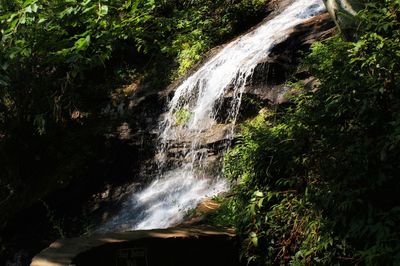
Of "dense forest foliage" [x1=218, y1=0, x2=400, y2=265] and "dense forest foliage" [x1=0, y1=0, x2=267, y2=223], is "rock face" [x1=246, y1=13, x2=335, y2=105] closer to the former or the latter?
"dense forest foliage" [x1=0, y1=0, x2=267, y2=223]

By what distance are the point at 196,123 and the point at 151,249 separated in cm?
523

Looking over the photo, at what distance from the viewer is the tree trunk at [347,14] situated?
508cm

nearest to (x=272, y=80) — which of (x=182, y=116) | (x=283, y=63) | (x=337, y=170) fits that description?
(x=283, y=63)

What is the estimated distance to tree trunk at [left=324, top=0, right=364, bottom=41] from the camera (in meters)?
5.08

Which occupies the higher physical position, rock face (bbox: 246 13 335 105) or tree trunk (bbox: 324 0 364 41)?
tree trunk (bbox: 324 0 364 41)

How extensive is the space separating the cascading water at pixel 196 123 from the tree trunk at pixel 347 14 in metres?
3.73

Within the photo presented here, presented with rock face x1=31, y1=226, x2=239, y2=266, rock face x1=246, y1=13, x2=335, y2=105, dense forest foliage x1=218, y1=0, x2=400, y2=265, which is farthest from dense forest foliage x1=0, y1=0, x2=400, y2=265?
rock face x1=246, y1=13, x2=335, y2=105

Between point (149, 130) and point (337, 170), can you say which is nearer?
point (337, 170)

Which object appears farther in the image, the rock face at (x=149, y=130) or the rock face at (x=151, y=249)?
the rock face at (x=149, y=130)

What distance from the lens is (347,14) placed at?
512cm

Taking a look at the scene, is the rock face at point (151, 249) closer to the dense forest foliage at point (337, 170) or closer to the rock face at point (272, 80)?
the dense forest foliage at point (337, 170)

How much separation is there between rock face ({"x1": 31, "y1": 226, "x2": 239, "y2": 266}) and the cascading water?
2.83 meters

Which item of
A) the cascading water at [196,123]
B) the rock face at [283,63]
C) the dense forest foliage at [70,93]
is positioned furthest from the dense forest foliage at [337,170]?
the dense forest foliage at [70,93]

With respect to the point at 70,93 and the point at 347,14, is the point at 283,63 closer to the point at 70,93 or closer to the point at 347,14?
the point at 347,14
